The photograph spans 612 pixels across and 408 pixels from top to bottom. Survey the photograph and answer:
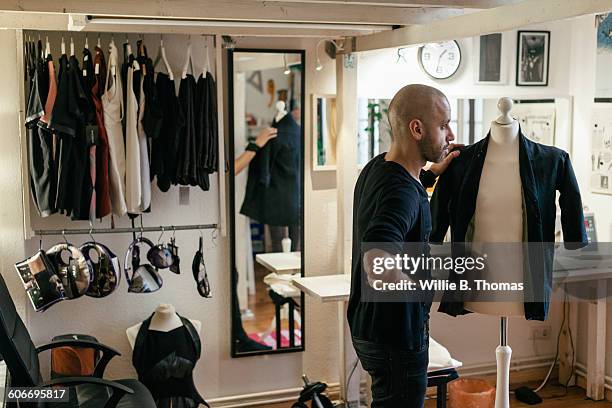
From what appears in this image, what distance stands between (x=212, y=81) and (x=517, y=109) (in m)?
2.00

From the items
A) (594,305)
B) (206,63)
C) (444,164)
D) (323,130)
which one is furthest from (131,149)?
(594,305)

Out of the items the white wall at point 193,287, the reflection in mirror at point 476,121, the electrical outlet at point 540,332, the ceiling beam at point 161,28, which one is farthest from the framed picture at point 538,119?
the ceiling beam at point 161,28

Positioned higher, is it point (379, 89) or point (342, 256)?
point (379, 89)

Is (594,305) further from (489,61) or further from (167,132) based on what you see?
(167,132)

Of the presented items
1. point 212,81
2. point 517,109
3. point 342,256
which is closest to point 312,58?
point 212,81

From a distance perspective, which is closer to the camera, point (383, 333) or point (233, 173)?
point (383, 333)

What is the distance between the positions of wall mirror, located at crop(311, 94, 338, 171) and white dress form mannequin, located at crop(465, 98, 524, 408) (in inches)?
56.6

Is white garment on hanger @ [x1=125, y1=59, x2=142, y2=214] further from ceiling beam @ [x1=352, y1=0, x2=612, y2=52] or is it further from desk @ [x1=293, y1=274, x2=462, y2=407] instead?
ceiling beam @ [x1=352, y1=0, x2=612, y2=52]

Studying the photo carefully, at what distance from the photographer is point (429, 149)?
8.71ft

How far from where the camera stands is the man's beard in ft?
8.70

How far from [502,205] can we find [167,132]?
162 centimetres

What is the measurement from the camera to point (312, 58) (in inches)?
169

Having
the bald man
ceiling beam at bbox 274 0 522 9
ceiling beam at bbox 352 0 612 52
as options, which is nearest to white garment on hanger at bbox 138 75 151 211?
ceiling beam at bbox 274 0 522 9

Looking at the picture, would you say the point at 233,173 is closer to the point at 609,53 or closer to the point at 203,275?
the point at 203,275
